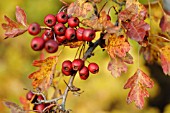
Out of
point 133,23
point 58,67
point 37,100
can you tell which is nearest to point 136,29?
point 133,23

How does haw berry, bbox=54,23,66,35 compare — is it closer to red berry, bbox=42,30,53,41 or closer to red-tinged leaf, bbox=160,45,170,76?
red berry, bbox=42,30,53,41

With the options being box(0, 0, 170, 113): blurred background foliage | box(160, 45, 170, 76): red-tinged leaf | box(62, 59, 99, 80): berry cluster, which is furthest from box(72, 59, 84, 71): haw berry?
box(0, 0, 170, 113): blurred background foliage

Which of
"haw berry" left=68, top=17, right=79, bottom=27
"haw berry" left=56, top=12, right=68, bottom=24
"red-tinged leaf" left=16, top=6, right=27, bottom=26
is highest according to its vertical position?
"red-tinged leaf" left=16, top=6, right=27, bottom=26

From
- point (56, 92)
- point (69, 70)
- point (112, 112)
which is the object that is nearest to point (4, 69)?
point (112, 112)

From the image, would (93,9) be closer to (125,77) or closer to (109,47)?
(109,47)

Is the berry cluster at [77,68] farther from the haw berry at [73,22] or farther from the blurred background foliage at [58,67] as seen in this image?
the blurred background foliage at [58,67]

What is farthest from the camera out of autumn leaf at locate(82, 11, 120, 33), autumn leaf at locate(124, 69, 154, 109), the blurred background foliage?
the blurred background foliage
